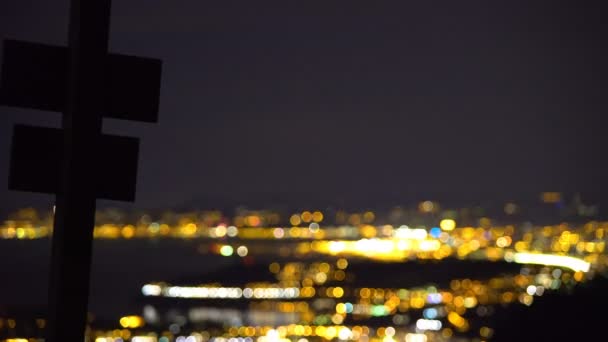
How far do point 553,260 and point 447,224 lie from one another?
11.9 metres

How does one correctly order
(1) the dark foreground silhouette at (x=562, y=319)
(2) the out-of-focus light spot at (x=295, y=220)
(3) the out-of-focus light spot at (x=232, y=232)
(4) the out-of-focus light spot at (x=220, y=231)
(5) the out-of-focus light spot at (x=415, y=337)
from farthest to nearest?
(3) the out-of-focus light spot at (x=232, y=232), (4) the out-of-focus light spot at (x=220, y=231), (2) the out-of-focus light spot at (x=295, y=220), (5) the out-of-focus light spot at (x=415, y=337), (1) the dark foreground silhouette at (x=562, y=319)

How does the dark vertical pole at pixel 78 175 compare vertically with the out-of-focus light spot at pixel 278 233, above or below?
below

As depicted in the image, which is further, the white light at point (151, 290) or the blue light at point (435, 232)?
the blue light at point (435, 232)

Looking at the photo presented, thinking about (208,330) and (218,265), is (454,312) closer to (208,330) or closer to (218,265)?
(208,330)

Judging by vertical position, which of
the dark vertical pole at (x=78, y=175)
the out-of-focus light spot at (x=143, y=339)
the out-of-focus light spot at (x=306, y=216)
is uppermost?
the out-of-focus light spot at (x=306, y=216)

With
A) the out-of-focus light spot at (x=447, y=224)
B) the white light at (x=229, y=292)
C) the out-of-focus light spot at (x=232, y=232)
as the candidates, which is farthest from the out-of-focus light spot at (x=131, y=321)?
the out-of-focus light spot at (x=447, y=224)

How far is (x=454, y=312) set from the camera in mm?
34250

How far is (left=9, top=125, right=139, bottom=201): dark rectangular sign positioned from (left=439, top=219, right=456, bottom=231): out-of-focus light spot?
163ft

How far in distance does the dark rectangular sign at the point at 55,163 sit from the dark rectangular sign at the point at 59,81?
2.5 inches

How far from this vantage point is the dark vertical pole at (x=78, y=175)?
8.55 ft

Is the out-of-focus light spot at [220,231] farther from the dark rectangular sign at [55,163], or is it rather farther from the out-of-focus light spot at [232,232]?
the dark rectangular sign at [55,163]

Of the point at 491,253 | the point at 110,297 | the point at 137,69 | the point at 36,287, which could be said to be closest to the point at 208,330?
the point at 110,297

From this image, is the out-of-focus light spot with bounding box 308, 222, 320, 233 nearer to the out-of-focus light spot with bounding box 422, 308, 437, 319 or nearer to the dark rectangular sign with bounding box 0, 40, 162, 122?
the out-of-focus light spot with bounding box 422, 308, 437, 319

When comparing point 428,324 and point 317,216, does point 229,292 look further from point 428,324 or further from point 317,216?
point 428,324
